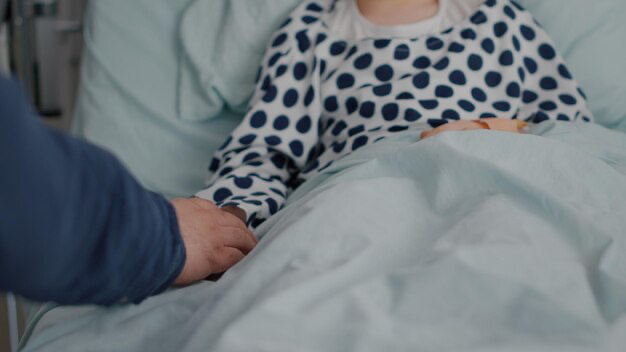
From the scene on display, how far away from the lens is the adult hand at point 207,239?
0.76 meters

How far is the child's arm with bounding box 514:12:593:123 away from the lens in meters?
1.15

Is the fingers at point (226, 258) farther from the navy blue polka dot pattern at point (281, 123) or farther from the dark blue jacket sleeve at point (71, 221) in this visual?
the navy blue polka dot pattern at point (281, 123)

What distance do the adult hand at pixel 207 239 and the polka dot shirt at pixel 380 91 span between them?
9.9 inches

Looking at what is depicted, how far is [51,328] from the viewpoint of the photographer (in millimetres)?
757

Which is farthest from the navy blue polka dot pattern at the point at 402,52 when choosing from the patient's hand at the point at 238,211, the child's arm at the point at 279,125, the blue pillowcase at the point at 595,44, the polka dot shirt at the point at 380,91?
the patient's hand at the point at 238,211

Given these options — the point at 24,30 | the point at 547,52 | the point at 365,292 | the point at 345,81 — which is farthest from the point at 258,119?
the point at 24,30

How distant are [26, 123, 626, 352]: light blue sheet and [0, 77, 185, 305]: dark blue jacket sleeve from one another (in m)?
0.08

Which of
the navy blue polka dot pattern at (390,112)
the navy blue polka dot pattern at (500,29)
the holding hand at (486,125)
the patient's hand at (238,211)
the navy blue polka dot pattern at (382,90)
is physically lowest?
the patient's hand at (238,211)

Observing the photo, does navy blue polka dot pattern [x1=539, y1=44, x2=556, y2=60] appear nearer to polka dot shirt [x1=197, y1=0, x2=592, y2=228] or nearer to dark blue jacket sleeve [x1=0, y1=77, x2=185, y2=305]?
polka dot shirt [x1=197, y1=0, x2=592, y2=228]

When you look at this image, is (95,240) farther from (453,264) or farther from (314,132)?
(314,132)

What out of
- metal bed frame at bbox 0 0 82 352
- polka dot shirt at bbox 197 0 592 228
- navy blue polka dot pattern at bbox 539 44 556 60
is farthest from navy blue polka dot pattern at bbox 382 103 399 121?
metal bed frame at bbox 0 0 82 352

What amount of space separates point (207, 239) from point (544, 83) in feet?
2.18

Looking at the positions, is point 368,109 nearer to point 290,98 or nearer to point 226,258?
point 290,98

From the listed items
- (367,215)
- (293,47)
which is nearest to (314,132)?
(293,47)
